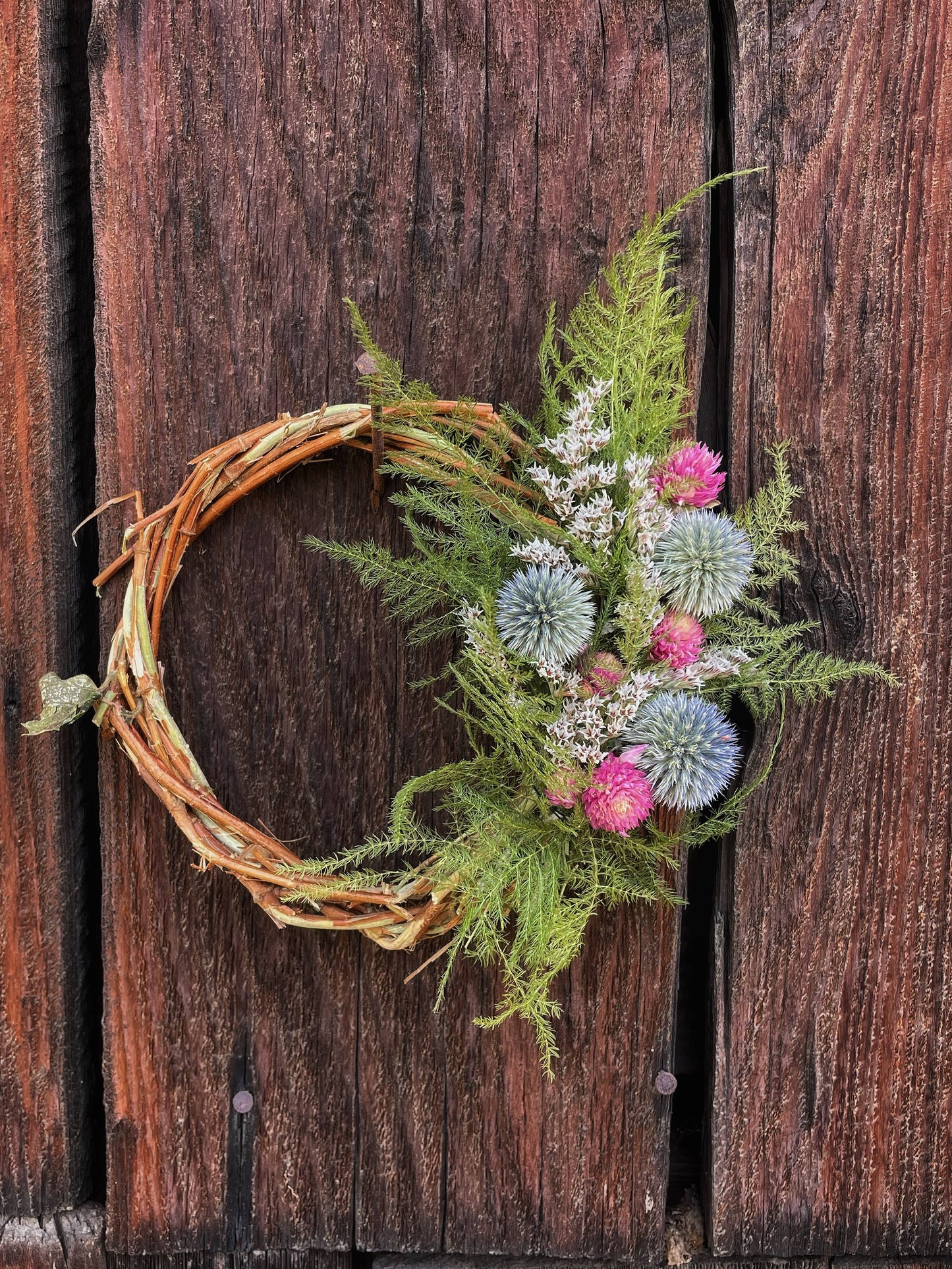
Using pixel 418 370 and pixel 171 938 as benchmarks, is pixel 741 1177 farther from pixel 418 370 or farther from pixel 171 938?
pixel 418 370

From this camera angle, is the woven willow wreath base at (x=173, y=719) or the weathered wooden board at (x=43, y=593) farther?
the weathered wooden board at (x=43, y=593)

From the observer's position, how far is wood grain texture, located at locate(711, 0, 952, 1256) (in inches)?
45.2

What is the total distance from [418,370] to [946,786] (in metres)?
0.87

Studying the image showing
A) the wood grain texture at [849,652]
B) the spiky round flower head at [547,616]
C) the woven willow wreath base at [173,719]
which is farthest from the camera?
the wood grain texture at [849,652]

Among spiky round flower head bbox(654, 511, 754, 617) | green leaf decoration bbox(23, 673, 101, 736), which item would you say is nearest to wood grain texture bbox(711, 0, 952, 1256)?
spiky round flower head bbox(654, 511, 754, 617)

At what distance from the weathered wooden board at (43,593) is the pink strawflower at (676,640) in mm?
745

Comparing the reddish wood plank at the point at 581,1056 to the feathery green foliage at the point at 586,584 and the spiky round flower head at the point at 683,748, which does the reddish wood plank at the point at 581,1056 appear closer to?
the feathery green foliage at the point at 586,584

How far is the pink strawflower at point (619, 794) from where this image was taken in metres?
0.94

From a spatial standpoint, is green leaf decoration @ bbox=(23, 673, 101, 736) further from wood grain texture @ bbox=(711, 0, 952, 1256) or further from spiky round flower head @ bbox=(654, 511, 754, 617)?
wood grain texture @ bbox=(711, 0, 952, 1256)

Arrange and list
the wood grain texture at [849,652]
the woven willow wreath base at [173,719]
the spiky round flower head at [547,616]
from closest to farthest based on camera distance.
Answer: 1. the spiky round flower head at [547,616]
2. the woven willow wreath base at [173,719]
3. the wood grain texture at [849,652]

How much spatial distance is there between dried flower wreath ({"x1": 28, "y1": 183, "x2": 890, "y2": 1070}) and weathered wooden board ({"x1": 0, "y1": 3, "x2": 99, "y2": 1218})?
13 cm

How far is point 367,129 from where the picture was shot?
1.13 metres

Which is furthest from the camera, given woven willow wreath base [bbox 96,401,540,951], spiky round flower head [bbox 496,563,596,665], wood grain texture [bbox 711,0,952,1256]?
wood grain texture [bbox 711,0,952,1256]

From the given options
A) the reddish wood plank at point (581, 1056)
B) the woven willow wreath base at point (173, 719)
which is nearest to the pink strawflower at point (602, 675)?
the woven willow wreath base at point (173, 719)
